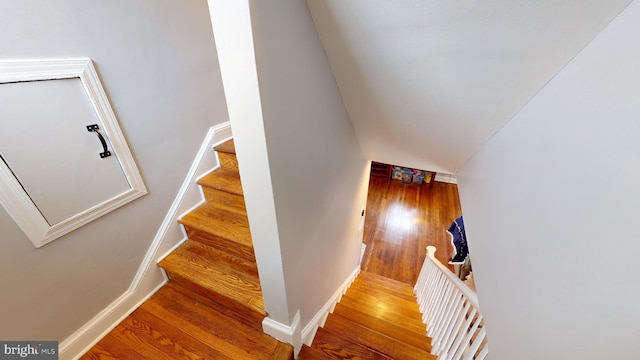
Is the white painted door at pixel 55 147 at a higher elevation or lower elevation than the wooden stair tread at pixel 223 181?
higher

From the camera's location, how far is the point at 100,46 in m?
1.08

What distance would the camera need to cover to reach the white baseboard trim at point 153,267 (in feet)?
4.07

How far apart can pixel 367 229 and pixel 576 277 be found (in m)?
4.07

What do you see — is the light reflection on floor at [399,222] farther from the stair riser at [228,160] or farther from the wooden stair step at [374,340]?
the stair riser at [228,160]

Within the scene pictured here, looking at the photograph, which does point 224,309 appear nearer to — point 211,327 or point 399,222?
point 211,327

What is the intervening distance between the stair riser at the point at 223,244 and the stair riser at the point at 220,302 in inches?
10.1

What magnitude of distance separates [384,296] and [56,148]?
277 centimetres

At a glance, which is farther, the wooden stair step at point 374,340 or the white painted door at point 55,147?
the wooden stair step at point 374,340

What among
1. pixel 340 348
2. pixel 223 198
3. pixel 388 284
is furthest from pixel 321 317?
pixel 388 284

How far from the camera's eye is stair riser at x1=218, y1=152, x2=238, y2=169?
180 centimetres

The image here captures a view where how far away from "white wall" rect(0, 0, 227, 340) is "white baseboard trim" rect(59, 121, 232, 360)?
0.13 ft

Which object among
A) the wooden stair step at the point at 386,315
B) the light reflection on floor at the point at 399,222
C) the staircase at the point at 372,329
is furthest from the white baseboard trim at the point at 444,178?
the wooden stair step at the point at 386,315

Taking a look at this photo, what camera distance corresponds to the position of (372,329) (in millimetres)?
1782

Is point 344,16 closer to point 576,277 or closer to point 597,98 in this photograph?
point 597,98
